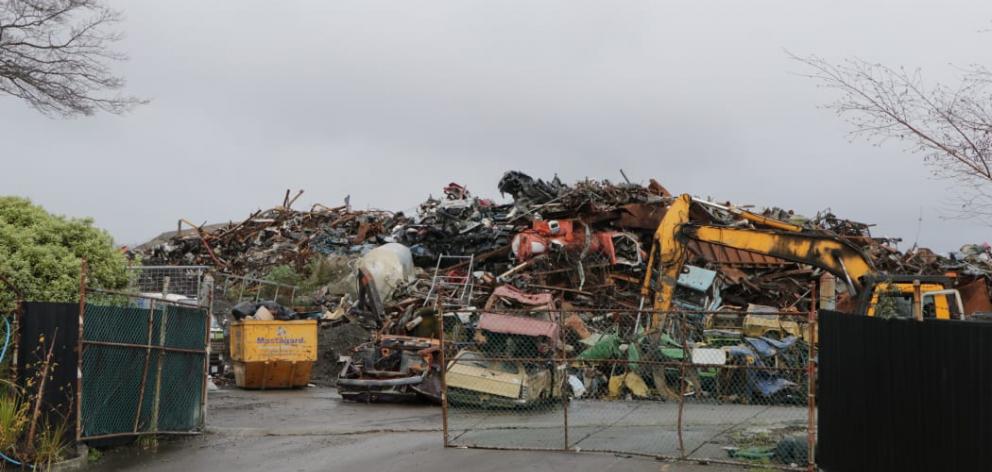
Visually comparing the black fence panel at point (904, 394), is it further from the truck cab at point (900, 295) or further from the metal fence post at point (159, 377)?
the metal fence post at point (159, 377)

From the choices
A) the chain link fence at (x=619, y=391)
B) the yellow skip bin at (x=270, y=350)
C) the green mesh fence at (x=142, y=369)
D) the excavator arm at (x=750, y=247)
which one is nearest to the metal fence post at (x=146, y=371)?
the green mesh fence at (x=142, y=369)

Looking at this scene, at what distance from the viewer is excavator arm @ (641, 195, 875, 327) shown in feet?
53.6

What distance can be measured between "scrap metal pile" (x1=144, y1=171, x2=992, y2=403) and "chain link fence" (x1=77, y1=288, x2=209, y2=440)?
4.63 m

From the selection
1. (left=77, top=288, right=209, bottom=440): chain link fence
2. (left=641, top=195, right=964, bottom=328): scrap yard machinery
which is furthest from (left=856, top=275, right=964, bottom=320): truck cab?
(left=77, top=288, right=209, bottom=440): chain link fence

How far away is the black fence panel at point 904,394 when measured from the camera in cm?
723

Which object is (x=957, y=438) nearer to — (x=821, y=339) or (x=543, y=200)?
(x=821, y=339)

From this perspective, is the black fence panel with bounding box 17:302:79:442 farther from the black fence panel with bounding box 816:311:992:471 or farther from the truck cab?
the truck cab

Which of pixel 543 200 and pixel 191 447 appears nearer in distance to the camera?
pixel 191 447

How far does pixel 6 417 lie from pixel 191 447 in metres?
3.06

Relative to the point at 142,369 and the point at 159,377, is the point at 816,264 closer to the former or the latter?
the point at 159,377

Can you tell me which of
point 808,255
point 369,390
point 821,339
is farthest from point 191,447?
point 808,255

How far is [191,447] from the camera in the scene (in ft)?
41.7

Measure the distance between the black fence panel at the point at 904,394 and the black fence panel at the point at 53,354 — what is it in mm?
8355

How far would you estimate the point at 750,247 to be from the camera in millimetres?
18062
